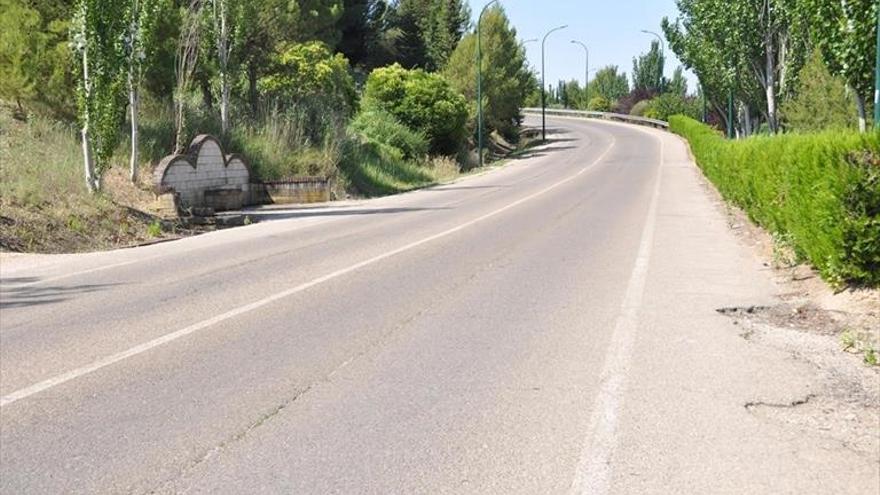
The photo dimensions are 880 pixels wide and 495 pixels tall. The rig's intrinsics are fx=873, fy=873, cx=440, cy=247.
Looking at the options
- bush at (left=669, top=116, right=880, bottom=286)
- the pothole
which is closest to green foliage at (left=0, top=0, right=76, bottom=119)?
bush at (left=669, top=116, right=880, bottom=286)

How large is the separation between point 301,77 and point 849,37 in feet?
71.7

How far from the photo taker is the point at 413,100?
44344 millimetres

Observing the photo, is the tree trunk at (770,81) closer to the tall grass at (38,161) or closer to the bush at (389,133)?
the bush at (389,133)

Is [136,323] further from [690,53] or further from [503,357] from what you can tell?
[690,53]

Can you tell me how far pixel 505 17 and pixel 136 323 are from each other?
2265 inches

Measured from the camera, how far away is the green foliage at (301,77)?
114ft

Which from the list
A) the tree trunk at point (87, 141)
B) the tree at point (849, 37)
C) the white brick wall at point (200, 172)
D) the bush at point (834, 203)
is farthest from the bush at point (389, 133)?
the bush at point (834, 203)

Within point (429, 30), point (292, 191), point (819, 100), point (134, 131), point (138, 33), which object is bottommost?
point (292, 191)

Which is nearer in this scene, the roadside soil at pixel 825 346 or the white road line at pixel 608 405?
the white road line at pixel 608 405

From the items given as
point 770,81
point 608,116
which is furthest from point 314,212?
point 608,116

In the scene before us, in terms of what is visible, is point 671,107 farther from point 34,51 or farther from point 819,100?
point 34,51

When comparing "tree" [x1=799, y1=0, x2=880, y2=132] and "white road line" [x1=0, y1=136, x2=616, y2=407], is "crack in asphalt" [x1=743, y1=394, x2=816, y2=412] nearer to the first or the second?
"white road line" [x1=0, y1=136, x2=616, y2=407]

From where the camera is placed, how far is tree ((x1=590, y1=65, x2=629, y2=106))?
127312mm

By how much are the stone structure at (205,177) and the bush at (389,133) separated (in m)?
14.8
